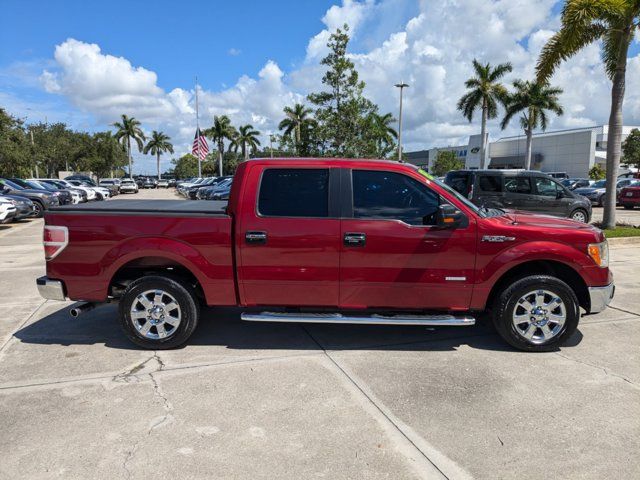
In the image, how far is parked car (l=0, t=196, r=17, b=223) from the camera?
14.8 m

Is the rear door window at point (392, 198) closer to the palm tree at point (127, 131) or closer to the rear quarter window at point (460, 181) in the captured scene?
the rear quarter window at point (460, 181)

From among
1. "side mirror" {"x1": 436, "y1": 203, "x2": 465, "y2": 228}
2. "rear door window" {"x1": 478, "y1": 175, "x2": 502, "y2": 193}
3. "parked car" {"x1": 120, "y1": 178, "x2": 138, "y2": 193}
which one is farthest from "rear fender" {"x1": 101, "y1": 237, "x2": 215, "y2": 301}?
"parked car" {"x1": 120, "y1": 178, "x2": 138, "y2": 193}

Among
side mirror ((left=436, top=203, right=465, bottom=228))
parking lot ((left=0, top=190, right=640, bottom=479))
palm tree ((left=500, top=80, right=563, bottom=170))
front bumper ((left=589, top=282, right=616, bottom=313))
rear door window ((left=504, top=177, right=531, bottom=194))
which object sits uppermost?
palm tree ((left=500, top=80, right=563, bottom=170))

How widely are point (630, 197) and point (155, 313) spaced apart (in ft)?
82.8

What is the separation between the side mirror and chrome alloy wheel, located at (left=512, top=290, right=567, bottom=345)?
1.02 meters

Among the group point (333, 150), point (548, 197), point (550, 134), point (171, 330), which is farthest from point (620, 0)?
point (550, 134)

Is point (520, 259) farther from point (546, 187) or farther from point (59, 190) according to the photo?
point (59, 190)

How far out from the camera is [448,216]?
4230 millimetres

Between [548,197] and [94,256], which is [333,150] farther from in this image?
[94,256]

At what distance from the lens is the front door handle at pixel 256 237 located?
4.34 m

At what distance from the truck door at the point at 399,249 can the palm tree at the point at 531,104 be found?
3808 cm

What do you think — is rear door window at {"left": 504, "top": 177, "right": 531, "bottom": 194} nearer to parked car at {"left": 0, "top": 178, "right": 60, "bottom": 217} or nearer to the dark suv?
the dark suv

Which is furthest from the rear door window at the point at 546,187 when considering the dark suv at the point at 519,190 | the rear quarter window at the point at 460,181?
the rear quarter window at the point at 460,181

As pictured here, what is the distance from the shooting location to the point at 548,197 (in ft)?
43.0
